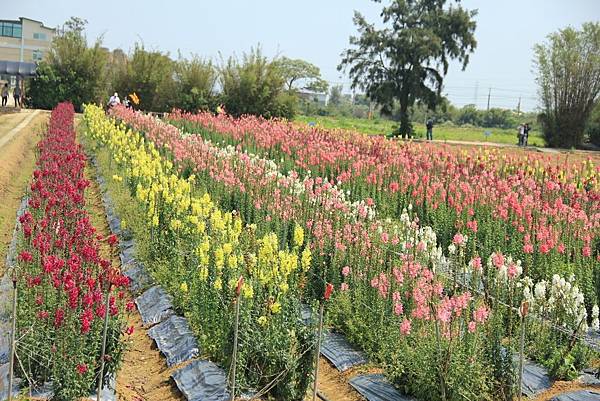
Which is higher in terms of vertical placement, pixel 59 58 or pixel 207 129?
pixel 59 58

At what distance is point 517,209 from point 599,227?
1.15 metres

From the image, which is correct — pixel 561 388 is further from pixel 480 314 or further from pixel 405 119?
pixel 405 119

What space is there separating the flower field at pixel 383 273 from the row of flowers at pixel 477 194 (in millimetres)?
37

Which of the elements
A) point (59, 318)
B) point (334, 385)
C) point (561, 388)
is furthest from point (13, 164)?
point (561, 388)

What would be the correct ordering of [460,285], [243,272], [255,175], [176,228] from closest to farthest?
[243,272] < [460,285] < [176,228] < [255,175]

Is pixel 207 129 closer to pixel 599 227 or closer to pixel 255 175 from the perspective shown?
pixel 255 175

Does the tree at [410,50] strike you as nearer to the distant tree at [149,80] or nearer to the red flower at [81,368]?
the distant tree at [149,80]

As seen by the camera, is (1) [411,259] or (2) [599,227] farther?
(2) [599,227]

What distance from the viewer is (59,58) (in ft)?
109

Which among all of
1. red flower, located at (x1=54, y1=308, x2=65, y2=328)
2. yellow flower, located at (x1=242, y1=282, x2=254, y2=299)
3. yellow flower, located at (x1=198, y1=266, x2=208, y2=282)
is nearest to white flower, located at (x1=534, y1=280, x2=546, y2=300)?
yellow flower, located at (x1=242, y1=282, x2=254, y2=299)

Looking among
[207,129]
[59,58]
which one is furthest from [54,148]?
[59,58]

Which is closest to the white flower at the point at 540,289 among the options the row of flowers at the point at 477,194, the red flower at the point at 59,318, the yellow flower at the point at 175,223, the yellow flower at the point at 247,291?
the row of flowers at the point at 477,194

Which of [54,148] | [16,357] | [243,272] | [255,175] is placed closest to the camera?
[16,357]

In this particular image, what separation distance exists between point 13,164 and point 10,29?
57.3m
